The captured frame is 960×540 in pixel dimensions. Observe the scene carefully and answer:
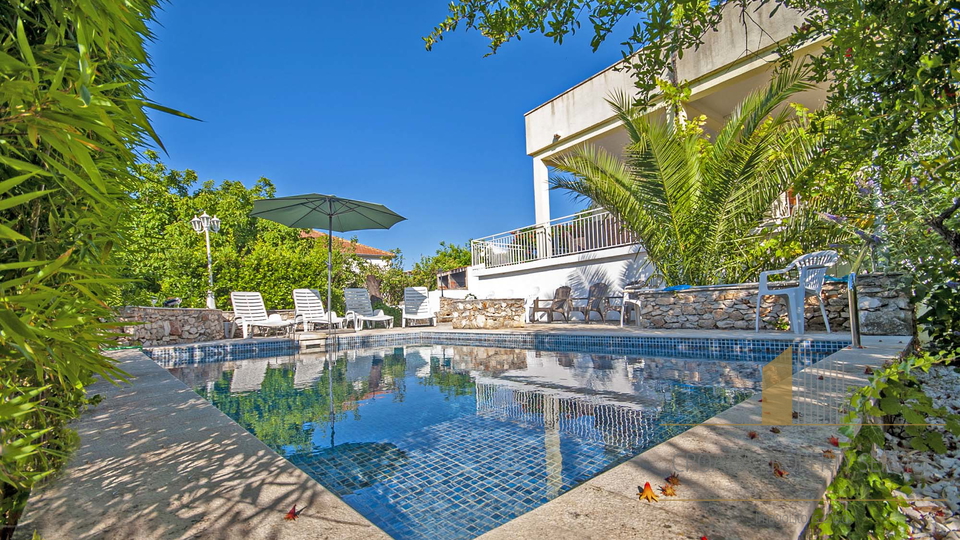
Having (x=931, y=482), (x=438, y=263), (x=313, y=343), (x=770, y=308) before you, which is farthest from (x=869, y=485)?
(x=438, y=263)

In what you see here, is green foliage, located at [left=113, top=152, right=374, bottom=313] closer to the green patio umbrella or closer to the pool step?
the green patio umbrella

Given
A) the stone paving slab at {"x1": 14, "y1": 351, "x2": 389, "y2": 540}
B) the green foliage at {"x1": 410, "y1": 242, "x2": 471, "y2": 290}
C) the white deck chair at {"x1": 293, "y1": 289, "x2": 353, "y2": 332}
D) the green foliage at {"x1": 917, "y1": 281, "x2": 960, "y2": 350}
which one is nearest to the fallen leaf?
the stone paving slab at {"x1": 14, "y1": 351, "x2": 389, "y2": 540}

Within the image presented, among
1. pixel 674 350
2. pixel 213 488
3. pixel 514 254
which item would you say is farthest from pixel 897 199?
pixel 514 254

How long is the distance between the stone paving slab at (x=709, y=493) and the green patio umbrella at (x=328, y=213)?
815 cm

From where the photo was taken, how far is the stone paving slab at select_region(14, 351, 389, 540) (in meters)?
1.43

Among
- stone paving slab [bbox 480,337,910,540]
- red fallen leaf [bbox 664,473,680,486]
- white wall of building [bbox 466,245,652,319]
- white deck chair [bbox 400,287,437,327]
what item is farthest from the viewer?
white deck chair [bbox 400,287,437,327]

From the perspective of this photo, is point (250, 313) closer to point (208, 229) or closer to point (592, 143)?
point (208, 229)

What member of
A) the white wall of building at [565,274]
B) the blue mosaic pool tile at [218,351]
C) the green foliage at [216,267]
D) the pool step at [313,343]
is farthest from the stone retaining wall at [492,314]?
the green foliage at [216,267]

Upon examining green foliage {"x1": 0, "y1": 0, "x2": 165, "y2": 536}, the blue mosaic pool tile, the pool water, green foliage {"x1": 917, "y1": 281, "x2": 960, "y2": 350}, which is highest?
green foliage {"x1": 0, "y1": 0, "x2": 165, "y2": 536}

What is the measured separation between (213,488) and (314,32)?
68.3 ft

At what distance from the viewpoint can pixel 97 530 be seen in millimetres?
1439

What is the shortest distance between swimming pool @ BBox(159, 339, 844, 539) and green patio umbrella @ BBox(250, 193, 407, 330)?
3.38 metres

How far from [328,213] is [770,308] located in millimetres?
8567

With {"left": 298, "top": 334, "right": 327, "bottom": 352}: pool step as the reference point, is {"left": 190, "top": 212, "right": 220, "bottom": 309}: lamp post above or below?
above
